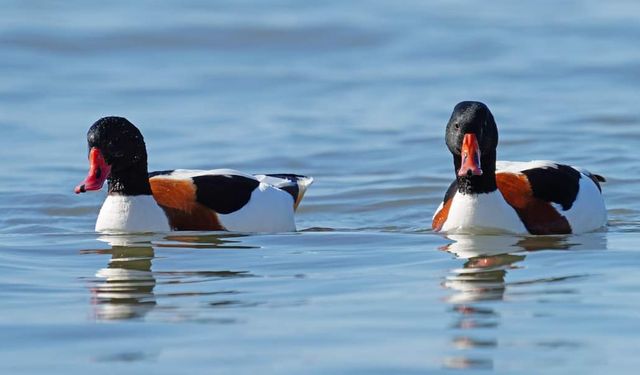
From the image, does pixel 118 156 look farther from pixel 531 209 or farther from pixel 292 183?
pixel 531 209

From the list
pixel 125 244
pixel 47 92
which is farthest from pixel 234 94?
pixel 125 244

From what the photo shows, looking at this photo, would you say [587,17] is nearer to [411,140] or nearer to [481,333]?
[411,140]

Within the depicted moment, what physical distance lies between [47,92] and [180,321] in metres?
10.8

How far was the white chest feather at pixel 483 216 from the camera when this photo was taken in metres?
10.3

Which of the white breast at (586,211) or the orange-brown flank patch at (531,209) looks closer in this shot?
the orange-brown flank patch at (531,209)

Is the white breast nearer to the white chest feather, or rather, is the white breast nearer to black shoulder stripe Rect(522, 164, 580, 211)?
black shoulder stripe Rect(522, 164, 580, 211)

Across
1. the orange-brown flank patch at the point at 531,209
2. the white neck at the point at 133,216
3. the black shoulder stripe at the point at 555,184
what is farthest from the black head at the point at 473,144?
the white neck at the point at 133,216

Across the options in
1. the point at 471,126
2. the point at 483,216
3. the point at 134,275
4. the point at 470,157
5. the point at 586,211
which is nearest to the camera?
the point at 134,275

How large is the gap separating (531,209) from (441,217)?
0.62m

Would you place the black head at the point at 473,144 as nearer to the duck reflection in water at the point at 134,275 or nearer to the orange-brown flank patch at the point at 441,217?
the orange-brown flank patch at the point at 441,217

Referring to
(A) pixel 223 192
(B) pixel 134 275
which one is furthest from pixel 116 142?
(B) pixel 134 275

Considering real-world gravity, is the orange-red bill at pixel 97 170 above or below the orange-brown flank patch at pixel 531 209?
above

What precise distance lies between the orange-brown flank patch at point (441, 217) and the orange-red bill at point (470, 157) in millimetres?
509

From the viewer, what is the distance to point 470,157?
10.1m
